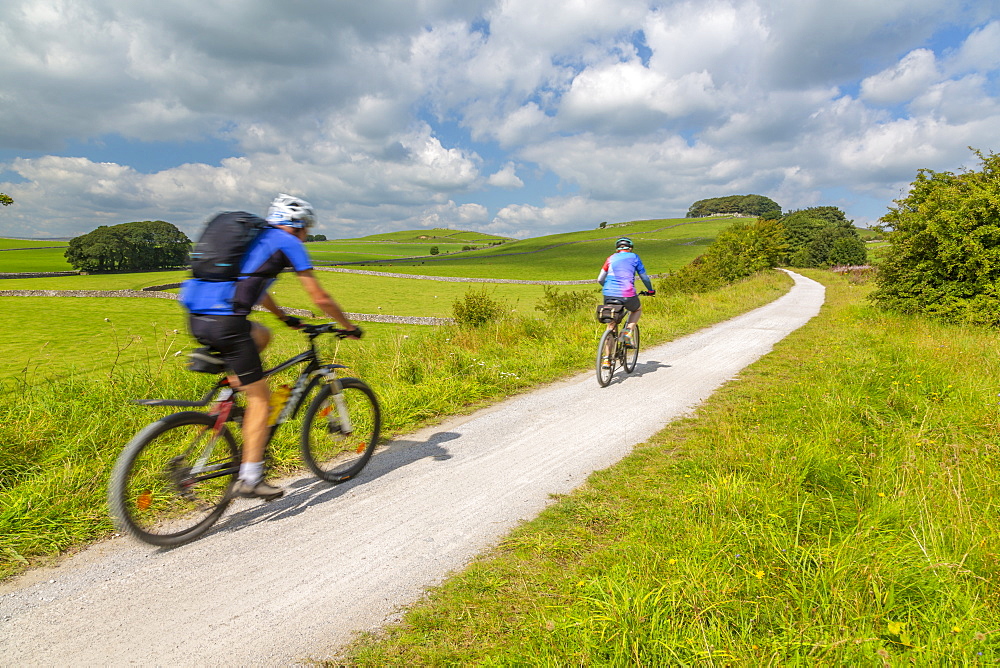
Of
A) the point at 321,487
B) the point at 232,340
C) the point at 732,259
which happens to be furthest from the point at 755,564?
the point at 732,259

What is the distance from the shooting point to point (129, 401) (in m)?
4.80

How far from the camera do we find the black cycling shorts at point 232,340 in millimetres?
3309

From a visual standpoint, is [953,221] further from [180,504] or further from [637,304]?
[180,504]

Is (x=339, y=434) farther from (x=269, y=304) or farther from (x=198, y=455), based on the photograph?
(x=269, y=304)

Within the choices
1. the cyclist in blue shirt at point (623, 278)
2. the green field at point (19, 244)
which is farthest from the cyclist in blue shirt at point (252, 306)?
the green field at point (19, 244)

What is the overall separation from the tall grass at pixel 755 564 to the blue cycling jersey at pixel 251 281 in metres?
2.32

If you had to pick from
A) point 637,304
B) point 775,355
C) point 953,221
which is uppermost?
point 953,221

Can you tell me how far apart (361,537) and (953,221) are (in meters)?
14.9

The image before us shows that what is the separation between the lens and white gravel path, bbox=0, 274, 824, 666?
8.30ft

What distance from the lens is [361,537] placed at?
3.54 meters

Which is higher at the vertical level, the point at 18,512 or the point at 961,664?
the point at 18,512

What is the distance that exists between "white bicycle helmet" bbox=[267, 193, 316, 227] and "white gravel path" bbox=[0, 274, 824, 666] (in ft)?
7.53

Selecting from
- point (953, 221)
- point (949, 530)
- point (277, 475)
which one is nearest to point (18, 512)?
point (277, 475)

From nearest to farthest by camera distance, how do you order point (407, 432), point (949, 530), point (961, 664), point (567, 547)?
point (961, 664) → point (949, 530) → point (567, 547) → point (407, 432)
